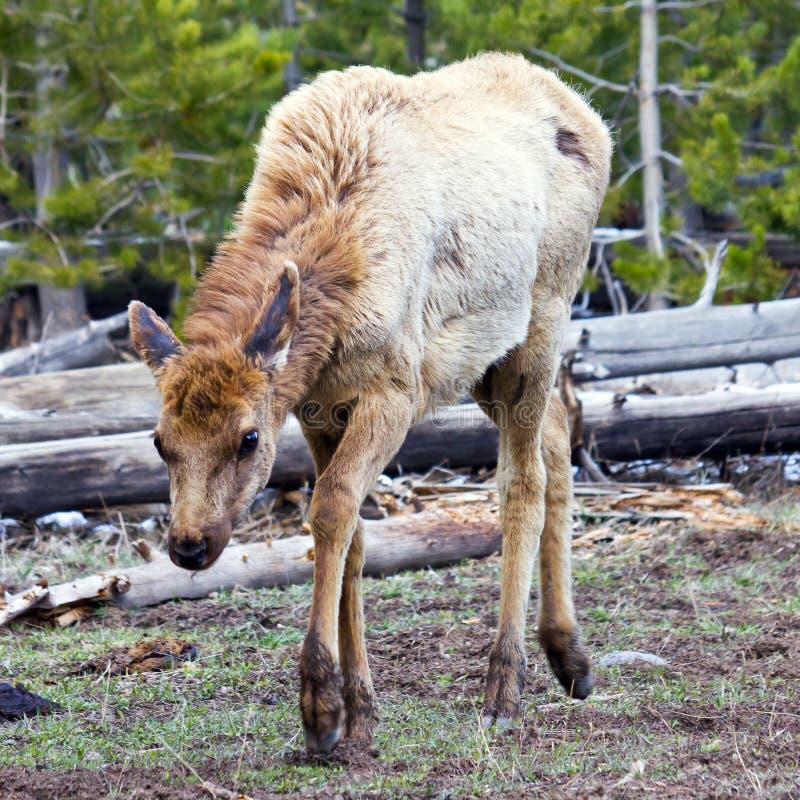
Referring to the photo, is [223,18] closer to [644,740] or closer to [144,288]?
[144,288]

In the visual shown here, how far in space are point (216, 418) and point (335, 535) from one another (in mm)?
642

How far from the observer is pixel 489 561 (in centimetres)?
808

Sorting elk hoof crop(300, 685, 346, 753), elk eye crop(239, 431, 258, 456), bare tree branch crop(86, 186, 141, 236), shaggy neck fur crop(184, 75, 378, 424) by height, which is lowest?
bare tree branch crop(86, 186, 141, 236)

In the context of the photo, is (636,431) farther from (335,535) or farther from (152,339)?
(152,339)

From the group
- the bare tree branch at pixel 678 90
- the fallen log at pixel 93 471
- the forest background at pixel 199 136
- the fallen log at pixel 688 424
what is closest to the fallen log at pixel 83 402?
the fallen log at pixel 93 471

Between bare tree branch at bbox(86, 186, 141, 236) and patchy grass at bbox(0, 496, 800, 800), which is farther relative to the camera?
bare tree branch at bbox(86, 186, 141, 236)

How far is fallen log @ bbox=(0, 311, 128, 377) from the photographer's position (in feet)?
38.8

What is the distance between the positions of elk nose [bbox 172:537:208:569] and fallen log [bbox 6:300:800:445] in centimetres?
511

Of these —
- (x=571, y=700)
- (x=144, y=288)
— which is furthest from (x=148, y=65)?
(x=571, y=700)

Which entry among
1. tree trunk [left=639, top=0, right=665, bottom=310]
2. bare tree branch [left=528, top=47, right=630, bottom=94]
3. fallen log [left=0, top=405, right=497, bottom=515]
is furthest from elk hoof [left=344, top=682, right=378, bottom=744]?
bare tree branch [left=528, top=47, right=630, bottom=94]

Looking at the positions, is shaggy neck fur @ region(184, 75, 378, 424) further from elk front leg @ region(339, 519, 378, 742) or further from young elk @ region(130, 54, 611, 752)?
elk front leg @ region(339, 519, 378, 742)

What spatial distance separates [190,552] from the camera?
4.11 metres

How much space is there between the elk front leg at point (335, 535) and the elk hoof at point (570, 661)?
4.61ft

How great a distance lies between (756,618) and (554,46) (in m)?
8.90
